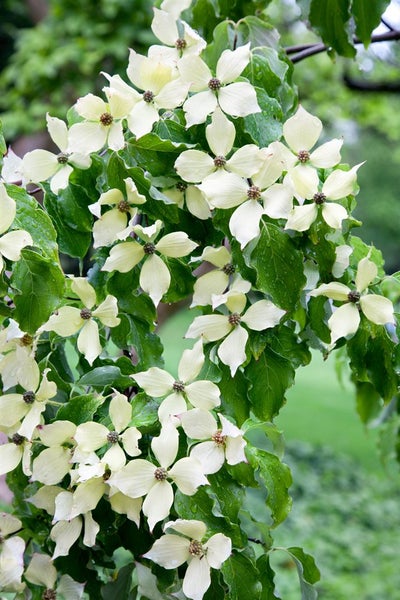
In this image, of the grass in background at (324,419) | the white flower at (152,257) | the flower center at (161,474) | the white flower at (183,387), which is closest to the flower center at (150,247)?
the white flower at (152,257)

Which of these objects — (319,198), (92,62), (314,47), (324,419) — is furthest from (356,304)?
(324,419)

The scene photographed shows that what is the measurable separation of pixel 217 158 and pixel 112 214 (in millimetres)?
111

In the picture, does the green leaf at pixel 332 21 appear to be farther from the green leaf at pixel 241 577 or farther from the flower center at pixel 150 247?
the green leaf at pixel 241 577

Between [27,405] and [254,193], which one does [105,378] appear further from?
[254,193]

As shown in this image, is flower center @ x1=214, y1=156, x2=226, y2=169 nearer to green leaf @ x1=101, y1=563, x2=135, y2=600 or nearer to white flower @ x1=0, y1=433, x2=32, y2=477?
white flower @ x1=0, y1=433, x2=32, y2=477

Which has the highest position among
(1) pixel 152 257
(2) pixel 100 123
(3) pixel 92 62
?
(2) pixel 100 123

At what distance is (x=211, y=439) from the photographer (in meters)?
0.73

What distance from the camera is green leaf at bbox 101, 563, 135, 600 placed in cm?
89

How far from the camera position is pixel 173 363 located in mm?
7820

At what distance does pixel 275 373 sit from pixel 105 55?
12.0 ft

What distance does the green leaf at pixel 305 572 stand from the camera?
34.7 inches

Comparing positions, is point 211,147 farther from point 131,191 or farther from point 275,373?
point 275,373

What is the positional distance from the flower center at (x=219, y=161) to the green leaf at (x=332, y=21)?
40cm

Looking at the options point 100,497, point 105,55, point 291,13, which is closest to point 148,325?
point 100,497
